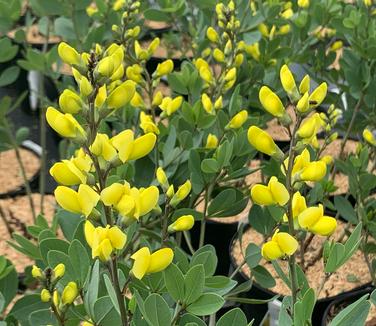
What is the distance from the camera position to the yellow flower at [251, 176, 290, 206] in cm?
69

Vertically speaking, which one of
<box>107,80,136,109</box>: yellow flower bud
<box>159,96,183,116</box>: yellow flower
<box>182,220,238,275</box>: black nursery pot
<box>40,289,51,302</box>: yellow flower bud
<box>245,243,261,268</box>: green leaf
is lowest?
<box>182,220,238,275</box>: black nursery pot

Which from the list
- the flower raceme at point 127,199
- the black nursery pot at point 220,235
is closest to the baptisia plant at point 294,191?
the flower raceme at point 127,199

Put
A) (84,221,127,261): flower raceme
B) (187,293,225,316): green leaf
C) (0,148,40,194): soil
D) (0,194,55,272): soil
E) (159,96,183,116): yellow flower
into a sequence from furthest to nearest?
1. (0,148,40,194): soil
2. (0,194,55,272): soil
3. (159,96,183,116): yellow flower
4. (187,293,225,316): green leaf
5. (84,221,127,261): flower raceme

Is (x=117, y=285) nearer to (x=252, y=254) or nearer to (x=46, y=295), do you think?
(x=46, y=295)

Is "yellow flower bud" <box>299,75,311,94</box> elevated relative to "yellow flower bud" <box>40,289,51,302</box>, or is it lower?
elevated

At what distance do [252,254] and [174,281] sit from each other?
1.13ft

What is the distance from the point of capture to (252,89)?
1383 mm

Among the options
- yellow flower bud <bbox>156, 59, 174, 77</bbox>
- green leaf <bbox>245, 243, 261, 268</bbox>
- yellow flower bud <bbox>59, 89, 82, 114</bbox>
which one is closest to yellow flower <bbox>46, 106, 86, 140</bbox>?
yellow flower bud <bbox>59, 89, 82, 114</bbox>

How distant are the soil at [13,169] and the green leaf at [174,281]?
1.42 m

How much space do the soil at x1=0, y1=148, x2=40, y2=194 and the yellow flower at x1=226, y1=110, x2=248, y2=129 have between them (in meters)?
1.11

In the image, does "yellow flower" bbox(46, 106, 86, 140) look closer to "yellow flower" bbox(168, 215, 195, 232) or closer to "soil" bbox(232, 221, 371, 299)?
"yellow flower" bbox(168, 215, 195, 232)

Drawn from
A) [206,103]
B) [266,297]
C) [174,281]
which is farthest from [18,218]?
[174,281]

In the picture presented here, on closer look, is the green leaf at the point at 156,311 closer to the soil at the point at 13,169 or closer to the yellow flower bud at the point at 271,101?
the yellow flower bud at the point at 271,101

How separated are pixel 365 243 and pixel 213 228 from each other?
581 millimetres
